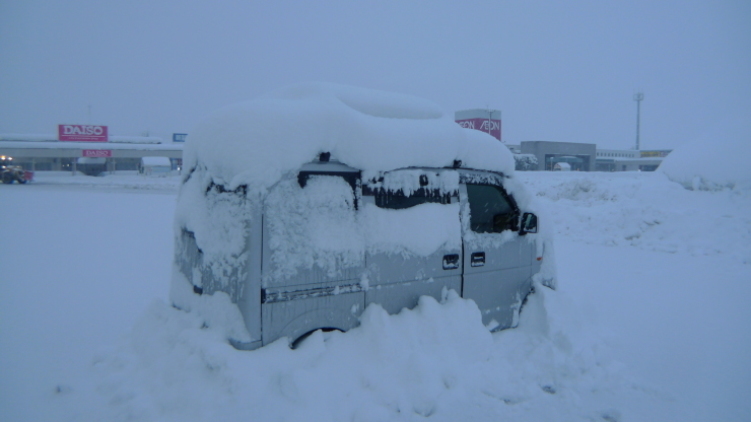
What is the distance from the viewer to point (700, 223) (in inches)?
433

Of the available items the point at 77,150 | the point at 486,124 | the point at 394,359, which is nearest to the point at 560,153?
the point at 486,124

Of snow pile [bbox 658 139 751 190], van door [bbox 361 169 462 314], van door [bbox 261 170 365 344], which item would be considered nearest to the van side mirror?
van door [bbox 361 169 462 314]

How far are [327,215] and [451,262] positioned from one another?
1377mm

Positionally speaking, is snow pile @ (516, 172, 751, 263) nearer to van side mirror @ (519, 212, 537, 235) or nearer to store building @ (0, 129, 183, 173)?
van side mirror @ (519, 212, 537, 235)

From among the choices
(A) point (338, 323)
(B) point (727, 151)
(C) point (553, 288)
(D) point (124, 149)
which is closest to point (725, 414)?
(C) point (553, 288)

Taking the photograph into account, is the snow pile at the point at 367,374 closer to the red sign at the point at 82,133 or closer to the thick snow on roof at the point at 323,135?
the thick snow on roof at the point at 323,135

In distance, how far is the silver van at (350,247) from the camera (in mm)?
3365

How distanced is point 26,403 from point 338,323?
93.8 inches

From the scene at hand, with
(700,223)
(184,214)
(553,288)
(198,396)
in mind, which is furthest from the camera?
(700,223)

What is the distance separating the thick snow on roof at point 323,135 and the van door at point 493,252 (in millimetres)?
341

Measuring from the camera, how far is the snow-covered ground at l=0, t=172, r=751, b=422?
3301 mm

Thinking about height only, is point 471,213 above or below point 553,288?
above

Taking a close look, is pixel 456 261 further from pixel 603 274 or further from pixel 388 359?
pixel 603 274

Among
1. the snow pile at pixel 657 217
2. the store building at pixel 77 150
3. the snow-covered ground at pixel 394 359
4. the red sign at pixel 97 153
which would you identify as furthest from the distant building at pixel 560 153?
the red sign at pixel 97 153
